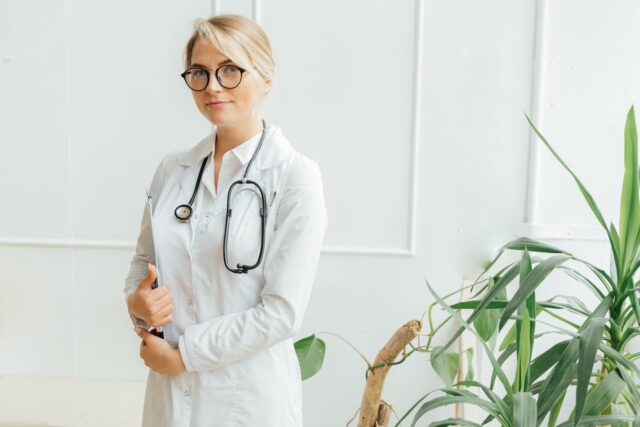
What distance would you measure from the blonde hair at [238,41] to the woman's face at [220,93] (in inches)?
0.6

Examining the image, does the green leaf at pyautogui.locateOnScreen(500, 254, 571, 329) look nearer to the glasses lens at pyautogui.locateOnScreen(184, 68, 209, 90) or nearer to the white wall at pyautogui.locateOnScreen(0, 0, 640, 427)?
the glasses lens at pyautogui.locateOnScreen(184, 68, 209, 90)

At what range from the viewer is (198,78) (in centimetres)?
133

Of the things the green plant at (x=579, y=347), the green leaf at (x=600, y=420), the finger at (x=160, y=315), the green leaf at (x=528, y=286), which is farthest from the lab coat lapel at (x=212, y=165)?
the green leaf at (x=600, y=420)

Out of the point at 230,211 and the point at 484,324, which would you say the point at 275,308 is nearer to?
the point at 230,211

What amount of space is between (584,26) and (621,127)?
13.6 inches

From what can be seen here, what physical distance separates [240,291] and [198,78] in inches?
17.9

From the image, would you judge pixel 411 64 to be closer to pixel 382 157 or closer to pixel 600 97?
pixel 382 157

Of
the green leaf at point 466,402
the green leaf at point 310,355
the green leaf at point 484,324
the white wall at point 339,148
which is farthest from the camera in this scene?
the white wall at point 339,148

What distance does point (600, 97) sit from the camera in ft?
6.72

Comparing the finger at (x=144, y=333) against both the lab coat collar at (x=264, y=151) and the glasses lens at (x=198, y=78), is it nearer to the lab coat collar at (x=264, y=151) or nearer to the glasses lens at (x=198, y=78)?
the lab coat collar at (x=264, y=151)

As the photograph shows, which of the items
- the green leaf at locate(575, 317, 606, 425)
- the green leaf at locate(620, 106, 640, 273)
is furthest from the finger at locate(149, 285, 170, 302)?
the green leaf at locate(620, 106, 640, 273)

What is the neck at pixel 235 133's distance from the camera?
4.60 ft

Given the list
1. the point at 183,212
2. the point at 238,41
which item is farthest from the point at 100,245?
the point at 238,41

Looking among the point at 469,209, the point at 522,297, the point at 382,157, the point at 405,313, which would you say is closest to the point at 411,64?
the point at 382,157
